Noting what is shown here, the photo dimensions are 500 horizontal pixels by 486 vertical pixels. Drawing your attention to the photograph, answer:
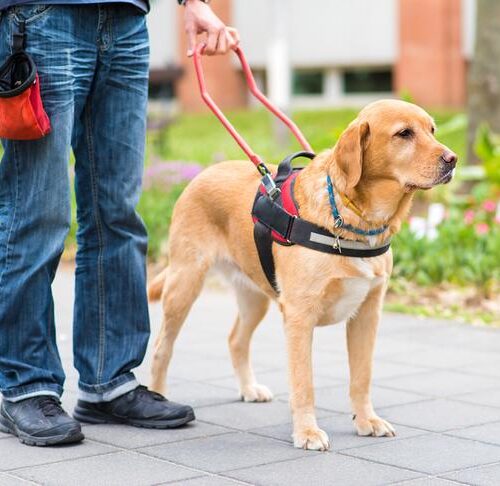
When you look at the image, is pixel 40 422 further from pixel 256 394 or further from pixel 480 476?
pixel 480 476

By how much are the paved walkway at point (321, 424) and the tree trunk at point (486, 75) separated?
5.47m

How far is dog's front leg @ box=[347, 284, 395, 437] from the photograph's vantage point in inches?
171

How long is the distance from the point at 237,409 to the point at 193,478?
1137 millimetres

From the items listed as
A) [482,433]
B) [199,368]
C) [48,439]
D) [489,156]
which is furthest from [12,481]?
[489,156]

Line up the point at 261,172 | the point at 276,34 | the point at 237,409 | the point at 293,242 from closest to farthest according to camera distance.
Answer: the point at 293,242
the point at 261,172
the point at 237,409
the point at 276,34

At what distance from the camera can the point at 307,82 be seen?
3231 cm

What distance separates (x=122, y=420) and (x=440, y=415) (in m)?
1.36

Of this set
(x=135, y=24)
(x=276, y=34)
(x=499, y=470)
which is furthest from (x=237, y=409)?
(x=276, y=34)

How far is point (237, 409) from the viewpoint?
15.9 feet

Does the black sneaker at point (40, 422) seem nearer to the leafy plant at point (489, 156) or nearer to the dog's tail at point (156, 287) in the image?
the dog's tail at point (156, 287)

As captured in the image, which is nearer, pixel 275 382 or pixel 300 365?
pixel 300 365

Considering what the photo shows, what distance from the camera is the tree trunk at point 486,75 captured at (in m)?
11.5

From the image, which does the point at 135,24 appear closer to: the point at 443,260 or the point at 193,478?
the point at 193,478

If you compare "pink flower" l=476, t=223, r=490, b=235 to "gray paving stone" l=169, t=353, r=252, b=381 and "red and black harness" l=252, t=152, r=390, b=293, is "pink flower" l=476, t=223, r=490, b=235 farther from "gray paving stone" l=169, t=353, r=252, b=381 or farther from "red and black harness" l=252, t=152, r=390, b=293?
"red and black harness" l=252, t=152, r=390, b=293
